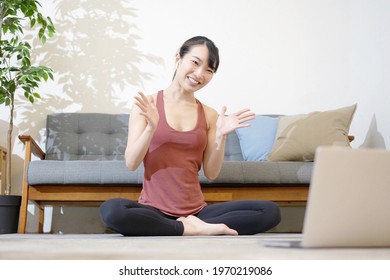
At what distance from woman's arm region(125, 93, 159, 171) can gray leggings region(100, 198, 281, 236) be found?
0.17 metres

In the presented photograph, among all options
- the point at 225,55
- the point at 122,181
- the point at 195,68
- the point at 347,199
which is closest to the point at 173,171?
the point at 195,68

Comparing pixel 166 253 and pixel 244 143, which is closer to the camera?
pixel 166 253

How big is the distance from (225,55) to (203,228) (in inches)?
80.2

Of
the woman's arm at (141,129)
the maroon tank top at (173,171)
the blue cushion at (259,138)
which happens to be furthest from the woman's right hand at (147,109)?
the blue cushion at (259,138)

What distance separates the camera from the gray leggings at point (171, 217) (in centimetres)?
175

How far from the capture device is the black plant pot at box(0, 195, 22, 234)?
278cm

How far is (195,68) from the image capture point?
1960 millimetres

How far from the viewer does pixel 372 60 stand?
340cm

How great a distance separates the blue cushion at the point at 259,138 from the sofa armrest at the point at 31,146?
1.21 metres

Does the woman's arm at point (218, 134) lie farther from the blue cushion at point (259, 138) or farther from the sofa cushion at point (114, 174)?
the blue cushion at point (259, 138)

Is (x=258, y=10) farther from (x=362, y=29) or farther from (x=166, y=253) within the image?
(x=166, y=253)

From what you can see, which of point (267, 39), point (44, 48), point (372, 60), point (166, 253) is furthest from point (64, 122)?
point (166, 253)

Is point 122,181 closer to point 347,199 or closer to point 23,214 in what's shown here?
point 23,214

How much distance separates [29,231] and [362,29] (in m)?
2.48
